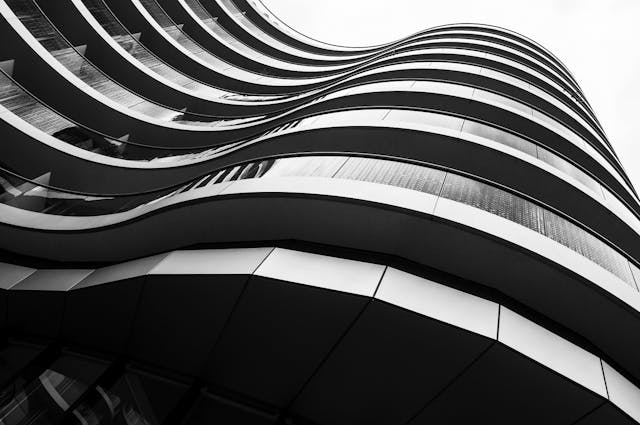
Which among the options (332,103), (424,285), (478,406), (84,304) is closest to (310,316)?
(424,285)

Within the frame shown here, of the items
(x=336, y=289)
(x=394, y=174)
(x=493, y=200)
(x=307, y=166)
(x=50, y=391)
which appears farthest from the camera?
(x=307, y=166)

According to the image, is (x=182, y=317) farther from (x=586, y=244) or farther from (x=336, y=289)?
(x=586, y=244)

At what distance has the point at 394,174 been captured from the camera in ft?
24.0

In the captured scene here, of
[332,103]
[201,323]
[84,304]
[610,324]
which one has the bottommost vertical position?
[84,304]

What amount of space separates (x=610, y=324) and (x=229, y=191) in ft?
19.1

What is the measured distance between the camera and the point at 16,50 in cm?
1390

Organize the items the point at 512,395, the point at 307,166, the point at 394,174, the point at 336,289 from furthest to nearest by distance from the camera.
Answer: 1. the point at 307,166
2. the point at 394,174
3. the point at 336,289
4. the point at 512,395

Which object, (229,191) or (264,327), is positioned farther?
(229,191)

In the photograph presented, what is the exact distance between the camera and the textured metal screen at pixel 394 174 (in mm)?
7008

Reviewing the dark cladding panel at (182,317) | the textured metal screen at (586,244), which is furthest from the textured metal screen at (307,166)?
the textured metal screen at (586,244)

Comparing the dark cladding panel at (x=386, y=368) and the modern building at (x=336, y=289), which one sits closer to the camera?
the dark cladding panel at (x=386, y=368)

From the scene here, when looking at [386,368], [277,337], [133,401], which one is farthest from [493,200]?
[133,401]

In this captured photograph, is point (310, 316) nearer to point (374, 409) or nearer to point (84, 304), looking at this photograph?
point (374, 409)

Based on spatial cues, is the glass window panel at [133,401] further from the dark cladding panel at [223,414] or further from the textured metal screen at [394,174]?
the textured metal screen at [394,174]
